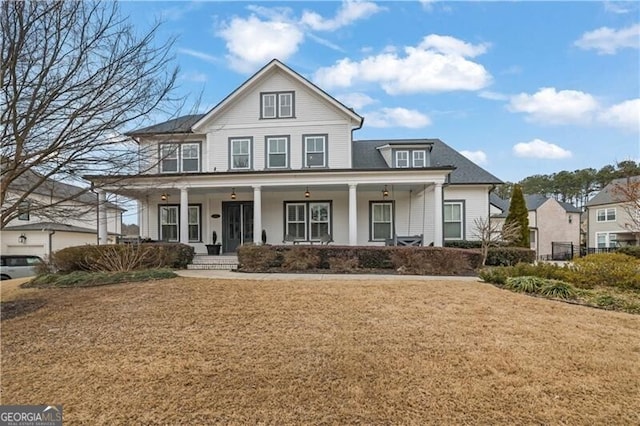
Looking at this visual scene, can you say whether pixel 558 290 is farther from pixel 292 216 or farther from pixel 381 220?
pixel 292 216

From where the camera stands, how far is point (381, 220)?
16984 millimetres

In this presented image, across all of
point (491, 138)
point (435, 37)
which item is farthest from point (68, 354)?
point (491, 138)

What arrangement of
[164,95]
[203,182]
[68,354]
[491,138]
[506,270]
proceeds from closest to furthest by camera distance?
[68,354] → [164,95] → [506,270] → [203,182] → [491,138]

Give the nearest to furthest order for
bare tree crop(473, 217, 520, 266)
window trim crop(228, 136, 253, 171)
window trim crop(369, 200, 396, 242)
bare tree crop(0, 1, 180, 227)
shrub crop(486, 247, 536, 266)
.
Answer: bare tree crop(0, 1, 180, 227) < bare tree crop(473, 217, 520, 266) < shrub crop(486, 247, 536, 266) < window trim crop(228, 136, 253, 171) < window trim crop(369, 200, 396, 242)

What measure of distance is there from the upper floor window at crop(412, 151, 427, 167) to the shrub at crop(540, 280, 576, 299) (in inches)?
384

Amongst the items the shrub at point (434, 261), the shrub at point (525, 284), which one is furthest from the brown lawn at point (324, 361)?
the shrub at point (434, 261)

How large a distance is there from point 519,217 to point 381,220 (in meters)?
7.81

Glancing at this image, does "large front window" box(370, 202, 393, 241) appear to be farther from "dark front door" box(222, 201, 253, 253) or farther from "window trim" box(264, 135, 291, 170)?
"dark front door" box(222, 201, 253, 253)

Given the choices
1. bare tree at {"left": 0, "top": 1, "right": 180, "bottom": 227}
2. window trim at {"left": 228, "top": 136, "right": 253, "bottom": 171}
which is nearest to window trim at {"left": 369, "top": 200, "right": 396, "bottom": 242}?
window trim at {"left": 228, "top": 136, "right": 253, "bottom": 171}

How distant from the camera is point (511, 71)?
50.7ft

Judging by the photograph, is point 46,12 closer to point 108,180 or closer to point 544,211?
point 108,180

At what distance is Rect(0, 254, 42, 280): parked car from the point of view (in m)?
16.5

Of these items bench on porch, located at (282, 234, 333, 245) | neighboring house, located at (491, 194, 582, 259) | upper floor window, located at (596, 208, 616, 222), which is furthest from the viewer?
neighboring house, located at (491, 194, 582, 259)

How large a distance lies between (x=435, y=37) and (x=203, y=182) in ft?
36.9
